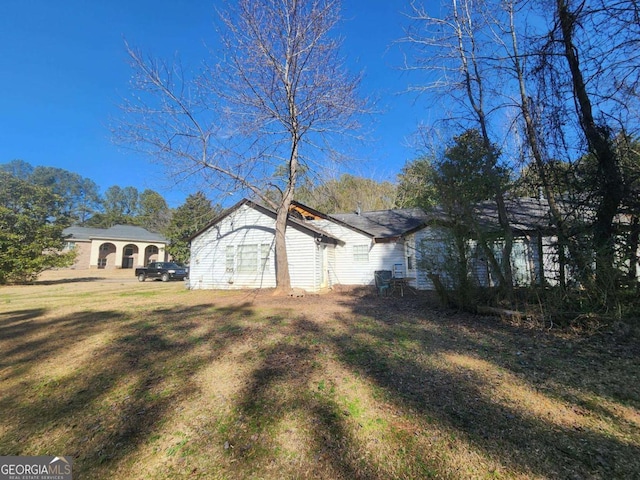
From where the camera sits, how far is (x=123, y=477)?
7.04 feet

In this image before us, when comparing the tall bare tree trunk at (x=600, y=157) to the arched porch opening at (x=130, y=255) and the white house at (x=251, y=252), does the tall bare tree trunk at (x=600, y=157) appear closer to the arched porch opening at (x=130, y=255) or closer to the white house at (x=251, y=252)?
the white house at (x=251, y=252)

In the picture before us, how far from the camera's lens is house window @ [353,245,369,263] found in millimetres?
15977

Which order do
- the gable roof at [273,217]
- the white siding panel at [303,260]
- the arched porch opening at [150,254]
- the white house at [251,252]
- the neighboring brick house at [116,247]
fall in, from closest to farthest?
the white siding panel at [303,260] < the gable roof at [273,217] < the white house at [251,252] < the neighboring brick house at [116,247] < the arched porch opening at [150,254]

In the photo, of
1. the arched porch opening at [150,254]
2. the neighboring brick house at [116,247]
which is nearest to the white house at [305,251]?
the neighboring brick house at [116,247]

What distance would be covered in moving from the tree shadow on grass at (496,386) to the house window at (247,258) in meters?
8.91

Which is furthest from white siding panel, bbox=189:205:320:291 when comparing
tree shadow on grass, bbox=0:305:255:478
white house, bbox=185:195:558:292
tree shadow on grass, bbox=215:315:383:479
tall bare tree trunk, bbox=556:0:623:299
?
tall bare tree trunk, bbox=556:0:623:299

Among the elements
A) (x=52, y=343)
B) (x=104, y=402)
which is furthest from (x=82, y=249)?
(x=104, y=402)

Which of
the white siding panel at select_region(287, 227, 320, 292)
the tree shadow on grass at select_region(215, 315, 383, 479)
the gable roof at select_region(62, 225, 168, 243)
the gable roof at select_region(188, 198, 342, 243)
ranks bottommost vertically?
the tree shadow on grass at select_region(215, 315, 383, 479)

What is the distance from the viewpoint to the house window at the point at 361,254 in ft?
52.4

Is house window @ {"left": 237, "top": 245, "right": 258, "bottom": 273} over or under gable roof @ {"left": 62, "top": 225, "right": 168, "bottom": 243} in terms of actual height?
under

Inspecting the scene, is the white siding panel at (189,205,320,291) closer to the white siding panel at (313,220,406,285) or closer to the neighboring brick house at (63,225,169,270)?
the white siding panel at (313,220,406,285)

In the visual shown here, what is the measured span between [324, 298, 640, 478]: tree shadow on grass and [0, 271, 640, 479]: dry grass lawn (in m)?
0.02

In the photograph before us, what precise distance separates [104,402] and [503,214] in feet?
31.4

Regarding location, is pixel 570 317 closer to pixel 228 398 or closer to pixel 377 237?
pixel 228 398
